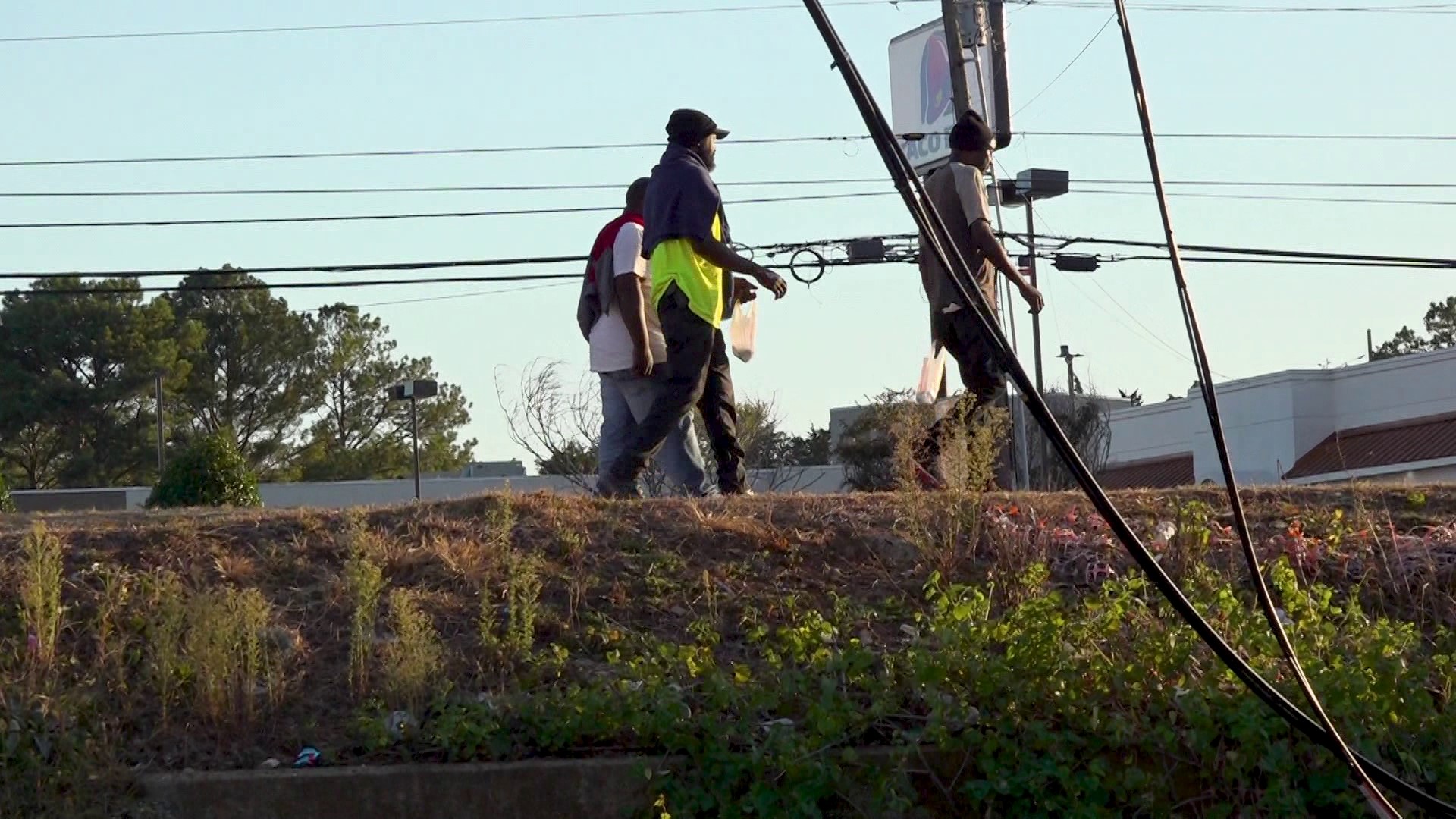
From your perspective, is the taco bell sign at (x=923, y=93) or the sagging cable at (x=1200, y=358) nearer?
the sagging cable at (x=1200, y=358)

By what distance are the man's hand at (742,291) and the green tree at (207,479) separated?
213 inches

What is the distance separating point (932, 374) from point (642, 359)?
1335 mm

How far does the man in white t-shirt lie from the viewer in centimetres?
768

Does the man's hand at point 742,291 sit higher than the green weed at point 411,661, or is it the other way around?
the man's hand at point 742,291

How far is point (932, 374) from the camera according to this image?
8.09 meters

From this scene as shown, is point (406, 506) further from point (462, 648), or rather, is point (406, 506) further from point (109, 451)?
point (109, 451)

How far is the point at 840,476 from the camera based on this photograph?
28.6 meters

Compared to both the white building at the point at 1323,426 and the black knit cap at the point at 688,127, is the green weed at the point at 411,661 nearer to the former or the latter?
the black knit cap at the point at 688,127

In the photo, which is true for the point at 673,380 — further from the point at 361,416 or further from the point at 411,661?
the point at 361,416

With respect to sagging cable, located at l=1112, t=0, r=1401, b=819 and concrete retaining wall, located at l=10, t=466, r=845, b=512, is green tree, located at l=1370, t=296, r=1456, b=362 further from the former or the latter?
sagging cable, located at l=1112, t=0, r=1401, b=819

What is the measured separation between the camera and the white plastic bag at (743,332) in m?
8.11

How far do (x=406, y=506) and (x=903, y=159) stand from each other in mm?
3749

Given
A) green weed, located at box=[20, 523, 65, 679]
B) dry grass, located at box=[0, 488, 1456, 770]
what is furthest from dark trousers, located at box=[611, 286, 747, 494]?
green weed, located at box=[20, 523, 65, 679]

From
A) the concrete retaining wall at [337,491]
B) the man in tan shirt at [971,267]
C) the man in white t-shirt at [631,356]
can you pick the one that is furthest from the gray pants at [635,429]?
the concrete retaining wall at [337,491]
